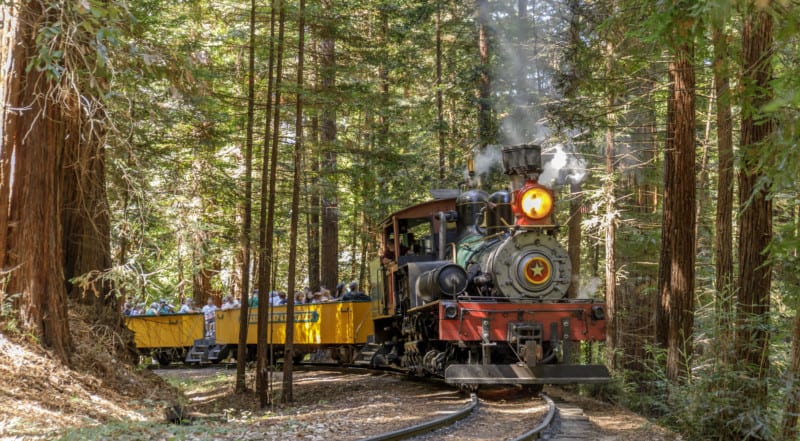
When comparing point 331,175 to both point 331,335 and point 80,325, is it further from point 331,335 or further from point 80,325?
point 80,325

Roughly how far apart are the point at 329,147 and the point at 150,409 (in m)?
6.23

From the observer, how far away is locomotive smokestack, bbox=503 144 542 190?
11859 millimetres

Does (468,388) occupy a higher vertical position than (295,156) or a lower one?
lower

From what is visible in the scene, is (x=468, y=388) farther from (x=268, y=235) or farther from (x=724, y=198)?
(x=724, y=198)

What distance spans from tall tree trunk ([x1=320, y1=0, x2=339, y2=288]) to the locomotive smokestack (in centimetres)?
336

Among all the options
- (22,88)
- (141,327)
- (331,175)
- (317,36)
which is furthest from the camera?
(141,327)

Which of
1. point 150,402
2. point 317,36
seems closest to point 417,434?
point 150,402

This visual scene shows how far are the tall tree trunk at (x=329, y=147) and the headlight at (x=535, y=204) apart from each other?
12.4 feet

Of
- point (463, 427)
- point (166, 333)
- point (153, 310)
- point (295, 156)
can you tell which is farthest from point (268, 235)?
point (153, 310)

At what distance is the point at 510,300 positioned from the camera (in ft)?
39.3

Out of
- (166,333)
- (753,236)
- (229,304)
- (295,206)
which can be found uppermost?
(295,206)

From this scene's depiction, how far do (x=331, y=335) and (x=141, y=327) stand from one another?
29.3ft

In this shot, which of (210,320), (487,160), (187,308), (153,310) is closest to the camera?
(487,160)

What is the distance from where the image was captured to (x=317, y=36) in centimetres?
1398
